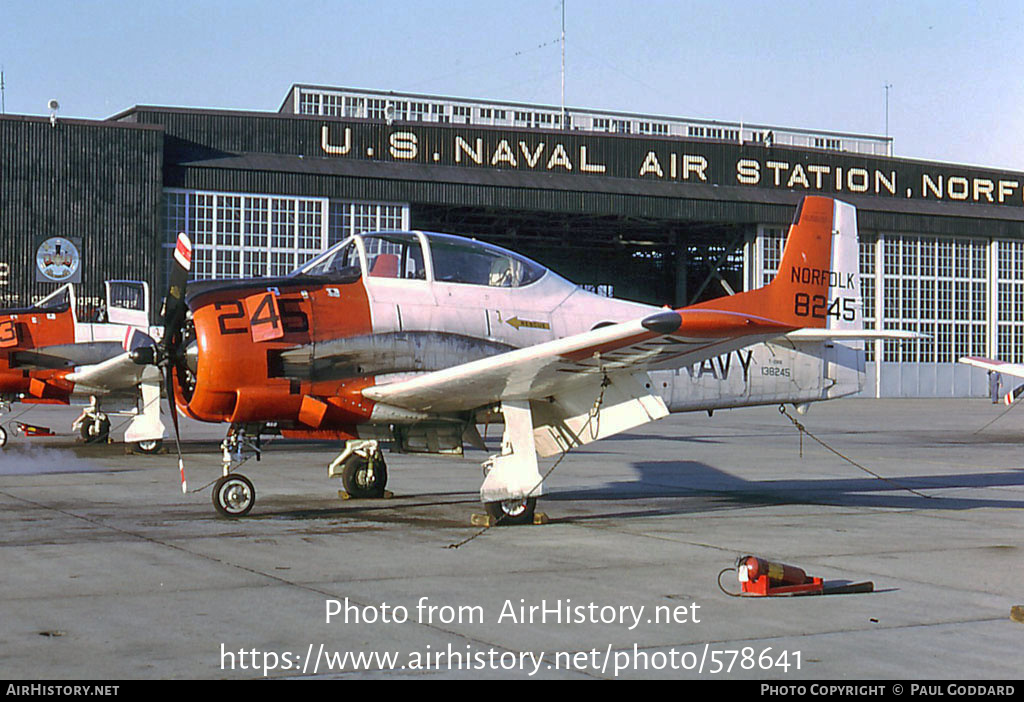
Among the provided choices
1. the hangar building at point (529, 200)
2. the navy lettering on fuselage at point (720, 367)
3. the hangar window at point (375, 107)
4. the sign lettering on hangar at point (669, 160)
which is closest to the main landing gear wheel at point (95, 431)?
the navy lettering on fuselage at point (720, 367)

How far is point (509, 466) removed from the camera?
32.6 feet

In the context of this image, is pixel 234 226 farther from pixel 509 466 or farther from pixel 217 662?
pixel 217 662

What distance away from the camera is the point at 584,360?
939 centimetres

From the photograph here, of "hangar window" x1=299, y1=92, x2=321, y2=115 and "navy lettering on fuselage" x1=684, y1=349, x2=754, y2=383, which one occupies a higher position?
"hangar window" x1=299, y1=92, x2=321, y2=115

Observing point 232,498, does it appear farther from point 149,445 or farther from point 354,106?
point 354,106

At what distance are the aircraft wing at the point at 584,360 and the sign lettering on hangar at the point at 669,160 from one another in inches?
1302

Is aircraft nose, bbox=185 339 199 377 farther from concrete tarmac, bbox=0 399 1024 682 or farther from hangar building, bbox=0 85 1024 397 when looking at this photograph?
hangar building, bbox=0 85 1024 397

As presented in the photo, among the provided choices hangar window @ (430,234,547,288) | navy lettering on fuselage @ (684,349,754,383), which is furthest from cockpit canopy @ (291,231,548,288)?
navy lettering on fuselage @ (684,349,754,383)

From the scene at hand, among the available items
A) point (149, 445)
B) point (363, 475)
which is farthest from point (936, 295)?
point (363, 475)

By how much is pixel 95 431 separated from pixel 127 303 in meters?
2.83

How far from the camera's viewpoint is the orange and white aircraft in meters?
19.2

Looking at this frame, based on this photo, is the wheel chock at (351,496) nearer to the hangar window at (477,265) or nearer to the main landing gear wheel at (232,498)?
the main landing gear wheel at (232,498)

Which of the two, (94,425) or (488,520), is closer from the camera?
(488,520)

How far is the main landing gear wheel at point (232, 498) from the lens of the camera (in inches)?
404
